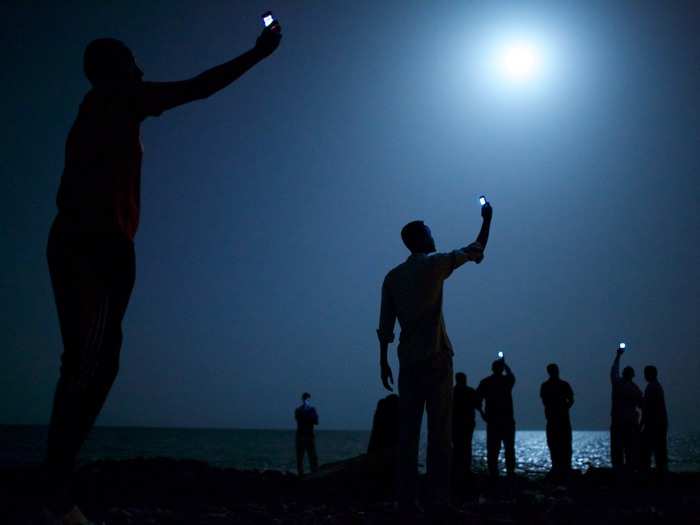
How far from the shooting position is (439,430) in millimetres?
3855

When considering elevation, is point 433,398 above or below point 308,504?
above

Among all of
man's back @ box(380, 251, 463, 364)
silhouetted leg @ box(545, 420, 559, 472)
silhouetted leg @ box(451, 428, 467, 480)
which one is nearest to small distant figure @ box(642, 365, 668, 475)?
silhouetted leg @ box(545, 420, 559, 472)

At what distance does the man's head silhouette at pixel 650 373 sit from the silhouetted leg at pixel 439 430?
9960mm

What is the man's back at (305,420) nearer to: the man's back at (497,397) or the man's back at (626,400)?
the man's back at (497,397)

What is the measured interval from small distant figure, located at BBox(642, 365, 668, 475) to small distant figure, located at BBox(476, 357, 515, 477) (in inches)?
123

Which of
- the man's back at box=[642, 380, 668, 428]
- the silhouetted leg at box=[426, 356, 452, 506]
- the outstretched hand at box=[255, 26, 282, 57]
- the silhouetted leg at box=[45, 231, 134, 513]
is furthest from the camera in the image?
the man's back at box=[642, 380, 668, 428]

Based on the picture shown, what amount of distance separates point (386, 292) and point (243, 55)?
2540 mm

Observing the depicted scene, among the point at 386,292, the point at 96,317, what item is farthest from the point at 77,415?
the point at 386,292

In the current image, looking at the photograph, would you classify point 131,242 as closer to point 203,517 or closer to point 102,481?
point 203,517

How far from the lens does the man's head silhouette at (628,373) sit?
12.2 meters

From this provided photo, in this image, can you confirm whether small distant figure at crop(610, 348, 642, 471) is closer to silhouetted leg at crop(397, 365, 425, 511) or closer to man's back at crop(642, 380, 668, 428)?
man's back at crop(642, 380, 668, 428)

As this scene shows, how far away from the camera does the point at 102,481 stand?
27.0 feet

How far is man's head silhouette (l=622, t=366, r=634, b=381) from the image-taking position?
1220cm

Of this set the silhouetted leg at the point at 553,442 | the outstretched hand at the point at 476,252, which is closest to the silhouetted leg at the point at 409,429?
the outstretched hand at the point at 476,252
